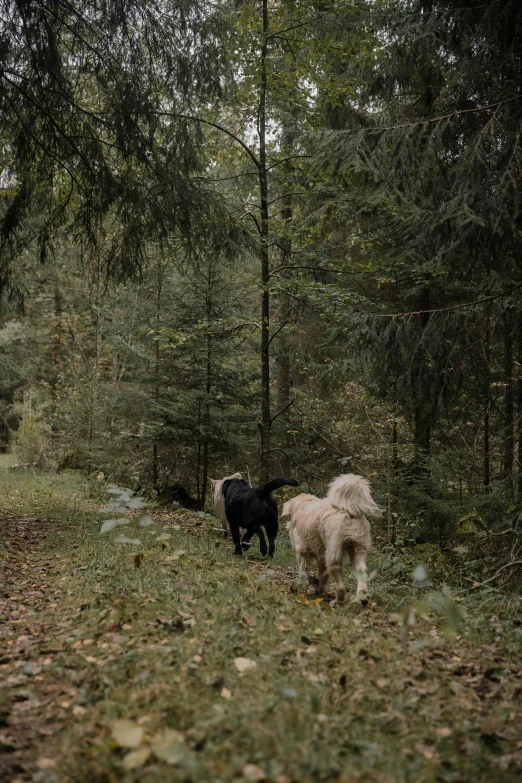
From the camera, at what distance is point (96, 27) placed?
21.8ft

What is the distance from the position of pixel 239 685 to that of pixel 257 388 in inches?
428

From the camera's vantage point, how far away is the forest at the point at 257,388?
302 centimetres

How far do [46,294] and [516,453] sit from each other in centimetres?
2243

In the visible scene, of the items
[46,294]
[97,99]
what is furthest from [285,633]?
[46,294]

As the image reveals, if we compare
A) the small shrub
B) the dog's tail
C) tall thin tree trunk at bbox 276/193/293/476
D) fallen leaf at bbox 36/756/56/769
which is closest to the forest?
fallen leaf at bbox 36/756/56/769

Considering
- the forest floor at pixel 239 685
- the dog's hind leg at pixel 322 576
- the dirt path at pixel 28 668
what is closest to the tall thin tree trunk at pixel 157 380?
the dirt path at pixel 28 668

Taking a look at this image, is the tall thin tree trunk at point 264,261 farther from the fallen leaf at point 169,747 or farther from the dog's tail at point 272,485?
A: the fallen leaf at point 169,747

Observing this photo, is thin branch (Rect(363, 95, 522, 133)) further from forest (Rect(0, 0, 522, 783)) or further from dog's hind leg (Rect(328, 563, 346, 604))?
dog's hind leg (Rect(328, 563, 346, 604))

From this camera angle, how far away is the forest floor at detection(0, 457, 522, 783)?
2.58 m

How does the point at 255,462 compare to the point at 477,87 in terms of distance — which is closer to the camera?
the point at 477,87

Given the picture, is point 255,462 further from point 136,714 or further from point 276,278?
point 136,714

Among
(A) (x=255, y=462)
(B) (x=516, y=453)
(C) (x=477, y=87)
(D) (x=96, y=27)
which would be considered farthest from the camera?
(A) (x=255, y=462)

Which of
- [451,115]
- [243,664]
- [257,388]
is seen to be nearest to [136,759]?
[243,664]

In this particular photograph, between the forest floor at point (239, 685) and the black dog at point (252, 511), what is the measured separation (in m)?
1.43
